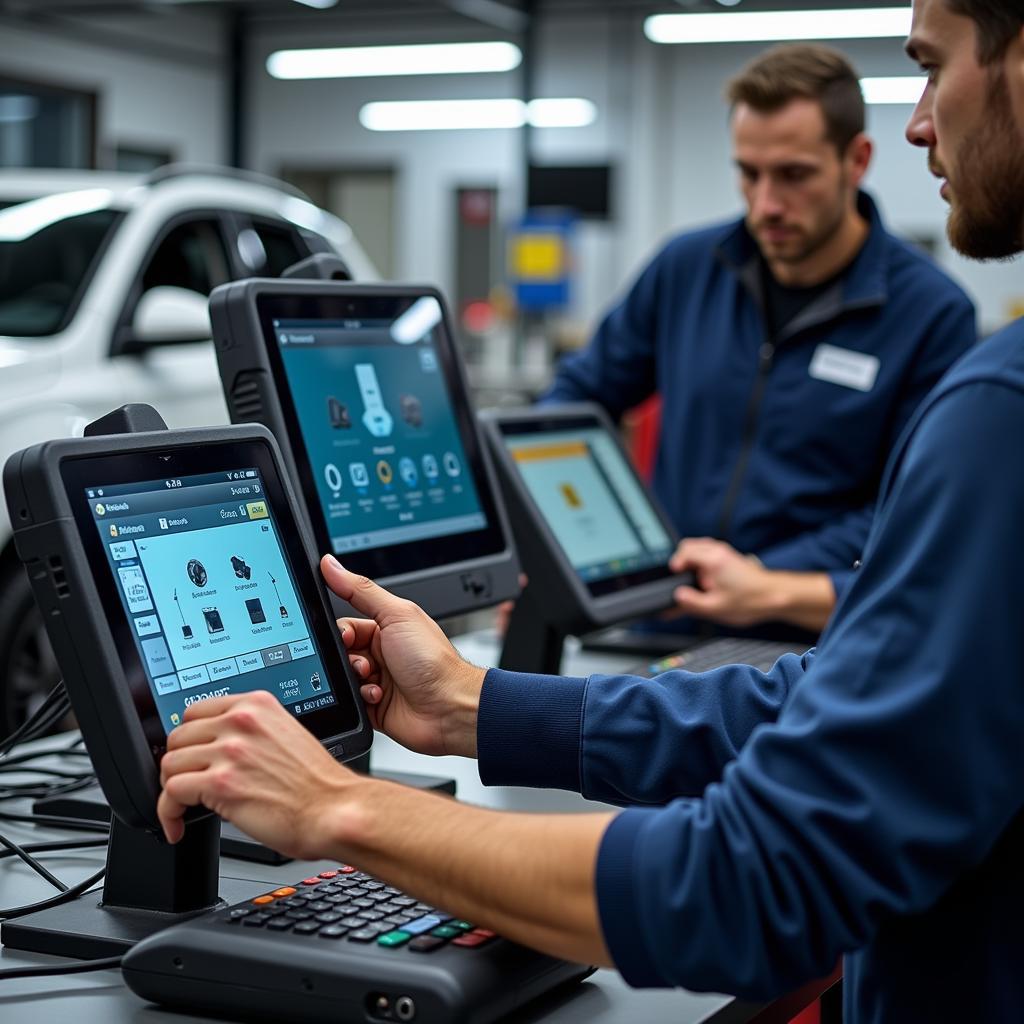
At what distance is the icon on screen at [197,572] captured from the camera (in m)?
1.04

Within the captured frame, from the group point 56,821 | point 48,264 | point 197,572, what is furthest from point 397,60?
point 197,572

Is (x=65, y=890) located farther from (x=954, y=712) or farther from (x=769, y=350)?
(x=769, y=350)

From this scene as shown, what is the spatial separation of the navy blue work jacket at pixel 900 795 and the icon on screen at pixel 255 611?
35cm

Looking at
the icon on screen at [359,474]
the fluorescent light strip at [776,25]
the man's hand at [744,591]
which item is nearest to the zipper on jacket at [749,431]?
the man's hand at [744,591]

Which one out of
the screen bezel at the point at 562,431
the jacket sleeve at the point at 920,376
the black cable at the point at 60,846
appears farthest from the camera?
the jacket sleeve at the point at 920,376

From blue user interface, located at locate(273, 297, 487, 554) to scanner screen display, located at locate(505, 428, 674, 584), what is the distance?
234 mm

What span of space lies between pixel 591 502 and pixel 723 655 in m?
0.31

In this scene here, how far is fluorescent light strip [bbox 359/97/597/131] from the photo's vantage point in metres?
11.7

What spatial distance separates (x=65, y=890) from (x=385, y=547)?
456 mm

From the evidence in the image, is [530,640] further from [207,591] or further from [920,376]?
[920,376]

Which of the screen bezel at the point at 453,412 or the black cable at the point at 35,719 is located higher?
the screen bezel at the point at 453,412

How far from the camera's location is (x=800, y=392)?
2416mm

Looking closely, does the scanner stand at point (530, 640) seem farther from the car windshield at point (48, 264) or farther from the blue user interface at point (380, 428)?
the car windshield at point (48, 264)

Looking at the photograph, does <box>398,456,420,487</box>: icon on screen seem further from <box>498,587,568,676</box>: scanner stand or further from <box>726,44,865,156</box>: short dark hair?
<box>726,44,865,156</box>: short dark hair
